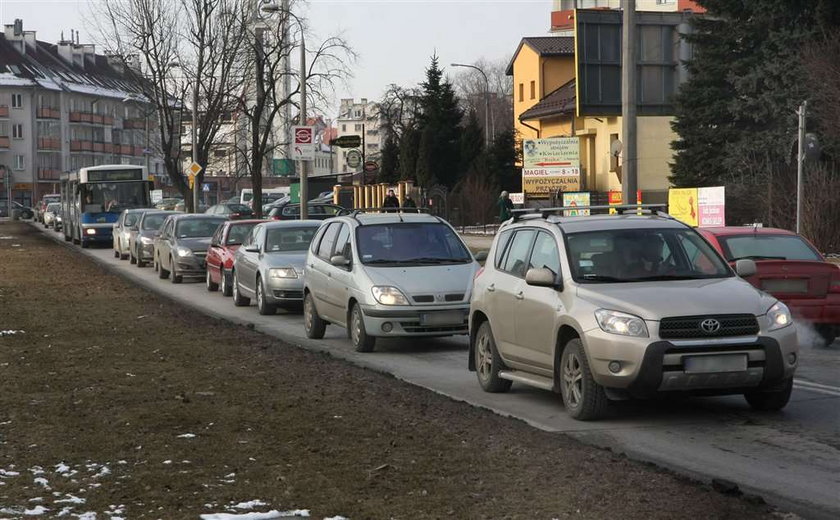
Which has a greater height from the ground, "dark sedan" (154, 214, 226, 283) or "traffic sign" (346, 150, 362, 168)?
"traffic sign" (346, 150, 362, 168)

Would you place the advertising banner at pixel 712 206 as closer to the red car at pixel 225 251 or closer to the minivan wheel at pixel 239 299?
the red car at pixel 225 251

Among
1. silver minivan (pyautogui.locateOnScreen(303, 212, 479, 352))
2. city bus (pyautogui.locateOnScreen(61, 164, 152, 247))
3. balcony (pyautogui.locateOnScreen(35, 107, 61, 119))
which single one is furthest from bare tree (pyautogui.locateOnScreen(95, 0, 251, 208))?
balcony (pyautogui.locateOnScreen(35, 107, 61, 119))

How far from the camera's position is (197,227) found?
31.0 metres

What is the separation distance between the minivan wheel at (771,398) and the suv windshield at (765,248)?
522 centimetres

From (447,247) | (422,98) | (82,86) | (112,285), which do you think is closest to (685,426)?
(447,247)

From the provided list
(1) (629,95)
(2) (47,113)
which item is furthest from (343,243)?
(2) (47,113)

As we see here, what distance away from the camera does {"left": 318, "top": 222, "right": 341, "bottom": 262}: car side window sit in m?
17.1

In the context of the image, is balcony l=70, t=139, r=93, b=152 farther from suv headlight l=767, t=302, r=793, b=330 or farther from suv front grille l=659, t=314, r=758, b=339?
suv front grille l=659, t=314, r=758, b=339

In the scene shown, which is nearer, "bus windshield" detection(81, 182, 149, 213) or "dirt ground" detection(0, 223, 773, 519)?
"dirt ground" detection(0, 223, 773, 519)

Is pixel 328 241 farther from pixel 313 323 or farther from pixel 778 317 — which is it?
pixel 778 317

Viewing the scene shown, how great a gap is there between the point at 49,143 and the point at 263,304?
125 meters

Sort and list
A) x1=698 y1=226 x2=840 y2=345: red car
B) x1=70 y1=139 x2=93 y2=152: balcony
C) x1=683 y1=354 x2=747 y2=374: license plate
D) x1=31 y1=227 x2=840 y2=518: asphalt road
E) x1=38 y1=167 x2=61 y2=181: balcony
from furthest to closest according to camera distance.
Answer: x1=70 y1=139 x2=93 y2=152: balcony
x1=38 y1=167 x2=61 y2=181: balcony
x1=698 y1=226 x2=840 y2=345: red car
x1=683 y1=354 x2=747 y2=374: license plate
x1=31 y1=227 x2=840 y2=518: asphalt road

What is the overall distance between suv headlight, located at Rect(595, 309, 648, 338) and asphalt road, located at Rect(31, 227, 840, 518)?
70cm

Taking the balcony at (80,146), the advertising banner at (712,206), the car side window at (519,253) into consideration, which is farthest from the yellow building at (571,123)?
the balcony at (80,146)
